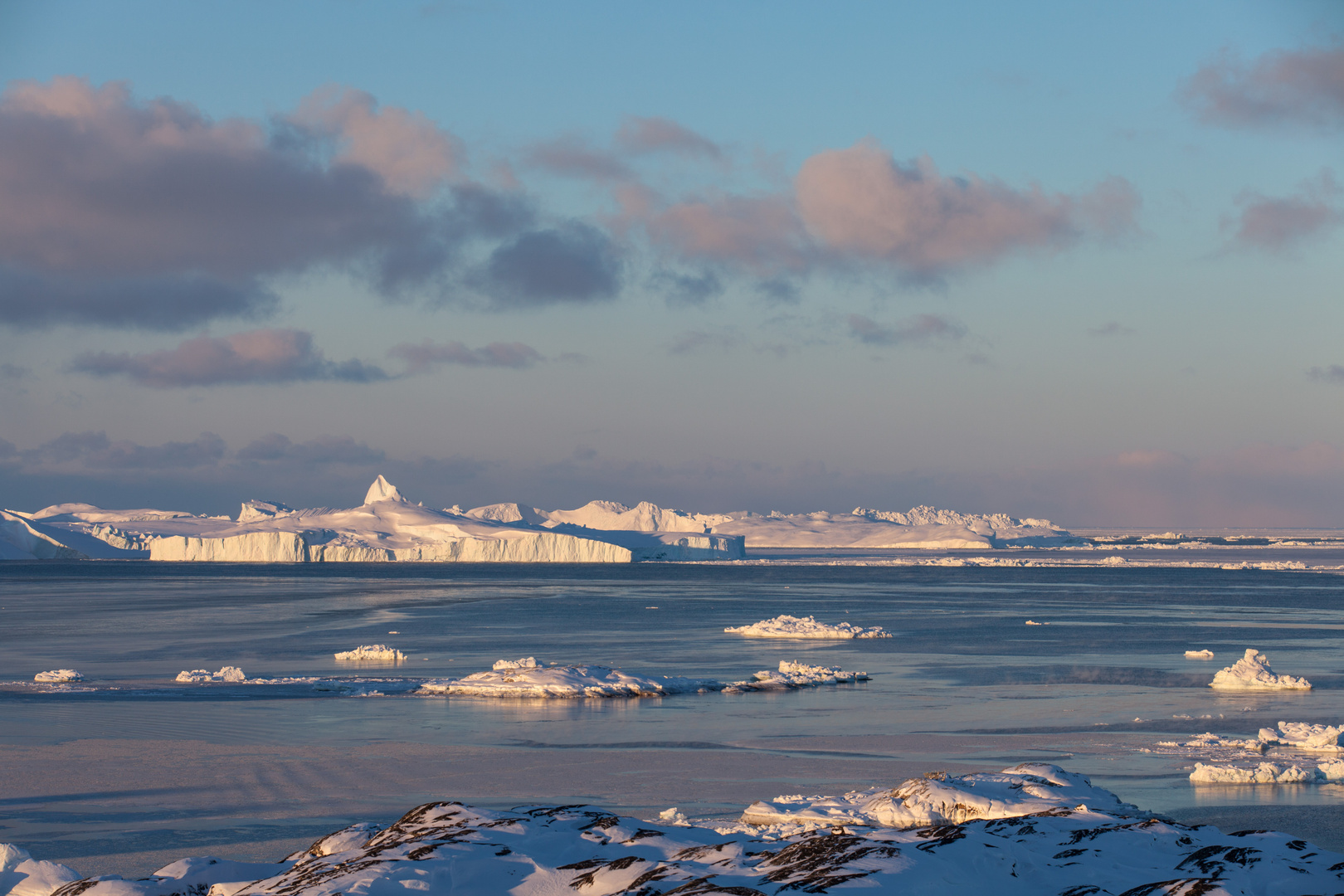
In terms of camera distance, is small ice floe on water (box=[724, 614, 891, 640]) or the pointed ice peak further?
the pointed ice peak

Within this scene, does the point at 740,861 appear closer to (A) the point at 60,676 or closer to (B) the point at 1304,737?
(B) the point at 1304,737

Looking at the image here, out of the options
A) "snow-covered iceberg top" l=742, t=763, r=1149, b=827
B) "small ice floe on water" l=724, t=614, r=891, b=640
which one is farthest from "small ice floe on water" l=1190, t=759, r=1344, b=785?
"small ice floe on water" l=724, t=614, r=891, b=640

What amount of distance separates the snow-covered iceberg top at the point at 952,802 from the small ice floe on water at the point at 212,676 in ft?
61.2

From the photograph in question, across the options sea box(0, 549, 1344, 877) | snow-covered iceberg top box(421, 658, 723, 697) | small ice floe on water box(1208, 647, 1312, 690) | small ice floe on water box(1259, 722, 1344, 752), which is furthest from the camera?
small ice floe on water box(1208, 647, 1312, 690)

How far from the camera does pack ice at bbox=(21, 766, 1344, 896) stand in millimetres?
7316

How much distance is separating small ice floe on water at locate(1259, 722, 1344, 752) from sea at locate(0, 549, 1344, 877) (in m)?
0.95

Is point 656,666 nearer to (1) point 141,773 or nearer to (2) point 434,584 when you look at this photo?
(1) point 141,773

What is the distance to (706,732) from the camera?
68.4 feet

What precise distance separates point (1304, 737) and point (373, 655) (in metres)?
23.5

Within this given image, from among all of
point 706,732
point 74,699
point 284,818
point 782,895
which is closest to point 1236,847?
point 782,895

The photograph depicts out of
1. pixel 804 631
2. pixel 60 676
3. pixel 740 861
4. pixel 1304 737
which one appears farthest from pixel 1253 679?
pixel 60 676

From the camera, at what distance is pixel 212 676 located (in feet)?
94.9

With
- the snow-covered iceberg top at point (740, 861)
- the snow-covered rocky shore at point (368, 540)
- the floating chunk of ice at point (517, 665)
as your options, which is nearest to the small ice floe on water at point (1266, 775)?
the snow-covered iceberg top at point (740, 861)

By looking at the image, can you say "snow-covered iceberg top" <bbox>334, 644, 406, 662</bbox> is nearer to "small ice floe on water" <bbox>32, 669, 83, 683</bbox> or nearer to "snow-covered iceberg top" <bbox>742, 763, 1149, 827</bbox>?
"small ice floe on water" <bbox>32, 669, 83, 683</bbox>
